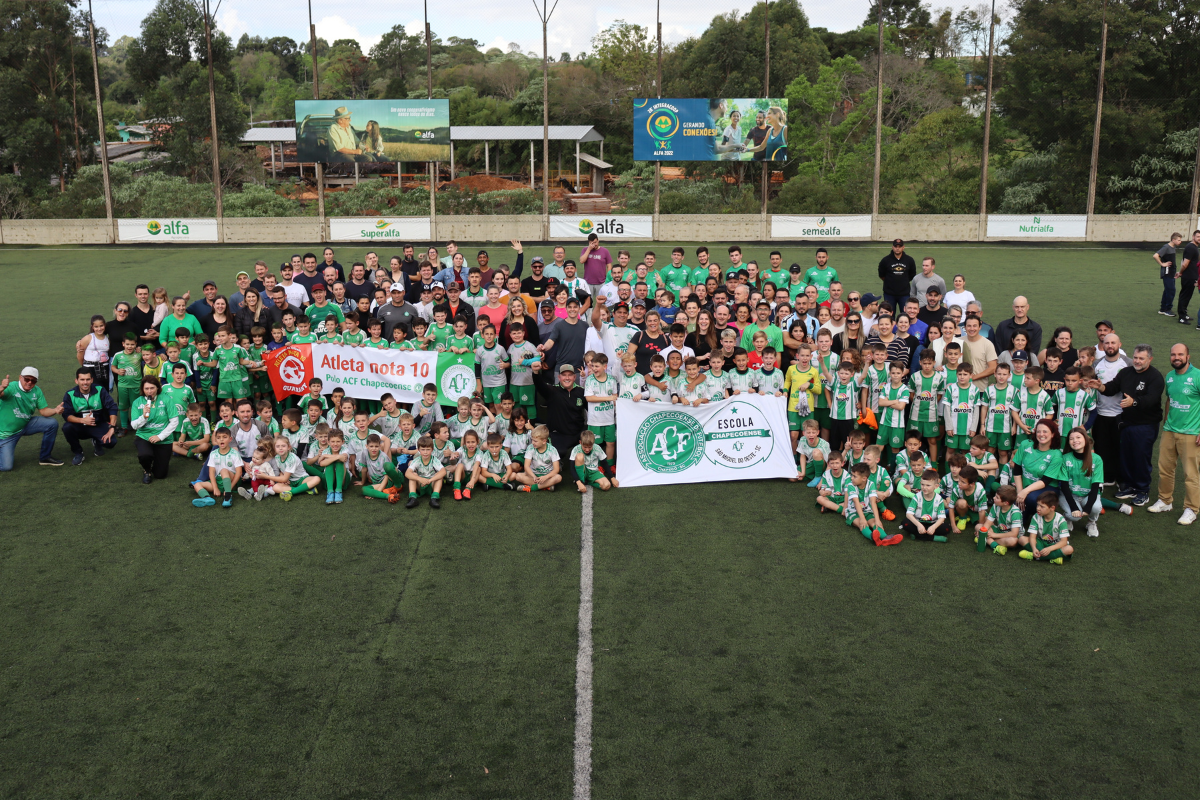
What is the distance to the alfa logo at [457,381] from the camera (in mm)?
11203

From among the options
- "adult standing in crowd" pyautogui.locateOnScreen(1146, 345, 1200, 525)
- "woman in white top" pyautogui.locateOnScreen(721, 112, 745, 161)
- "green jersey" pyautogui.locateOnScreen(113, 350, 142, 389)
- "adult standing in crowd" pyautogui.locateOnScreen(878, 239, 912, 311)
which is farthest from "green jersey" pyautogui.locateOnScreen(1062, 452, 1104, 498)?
"woman in white top" pyautogui.locateOnScreen(721, 112, 745, 161)

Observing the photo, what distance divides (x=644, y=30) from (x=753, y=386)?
6674cm

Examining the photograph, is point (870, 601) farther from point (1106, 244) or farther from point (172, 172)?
point (172, 172)

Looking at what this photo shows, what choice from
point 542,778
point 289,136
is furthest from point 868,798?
point 289,136

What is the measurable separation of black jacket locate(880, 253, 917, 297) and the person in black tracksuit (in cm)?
657

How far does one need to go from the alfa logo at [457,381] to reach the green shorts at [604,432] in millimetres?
1660

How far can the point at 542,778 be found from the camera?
5.62 m

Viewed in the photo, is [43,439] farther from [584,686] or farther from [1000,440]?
[1000,440]

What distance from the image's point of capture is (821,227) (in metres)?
35.9

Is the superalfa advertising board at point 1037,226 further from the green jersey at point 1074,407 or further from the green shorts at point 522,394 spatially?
the green shorts at point 522,394

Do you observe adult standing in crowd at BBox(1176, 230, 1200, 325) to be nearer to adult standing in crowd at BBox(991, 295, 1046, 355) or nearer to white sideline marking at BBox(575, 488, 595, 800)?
adult standing in crowd at BBox(991, 295, 1046, 355)

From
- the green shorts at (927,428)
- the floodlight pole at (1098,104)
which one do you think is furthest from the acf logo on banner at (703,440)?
the floodlight pole at (1098,104)

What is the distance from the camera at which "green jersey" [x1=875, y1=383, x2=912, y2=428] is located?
10.1m

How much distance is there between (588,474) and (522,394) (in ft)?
5.21
